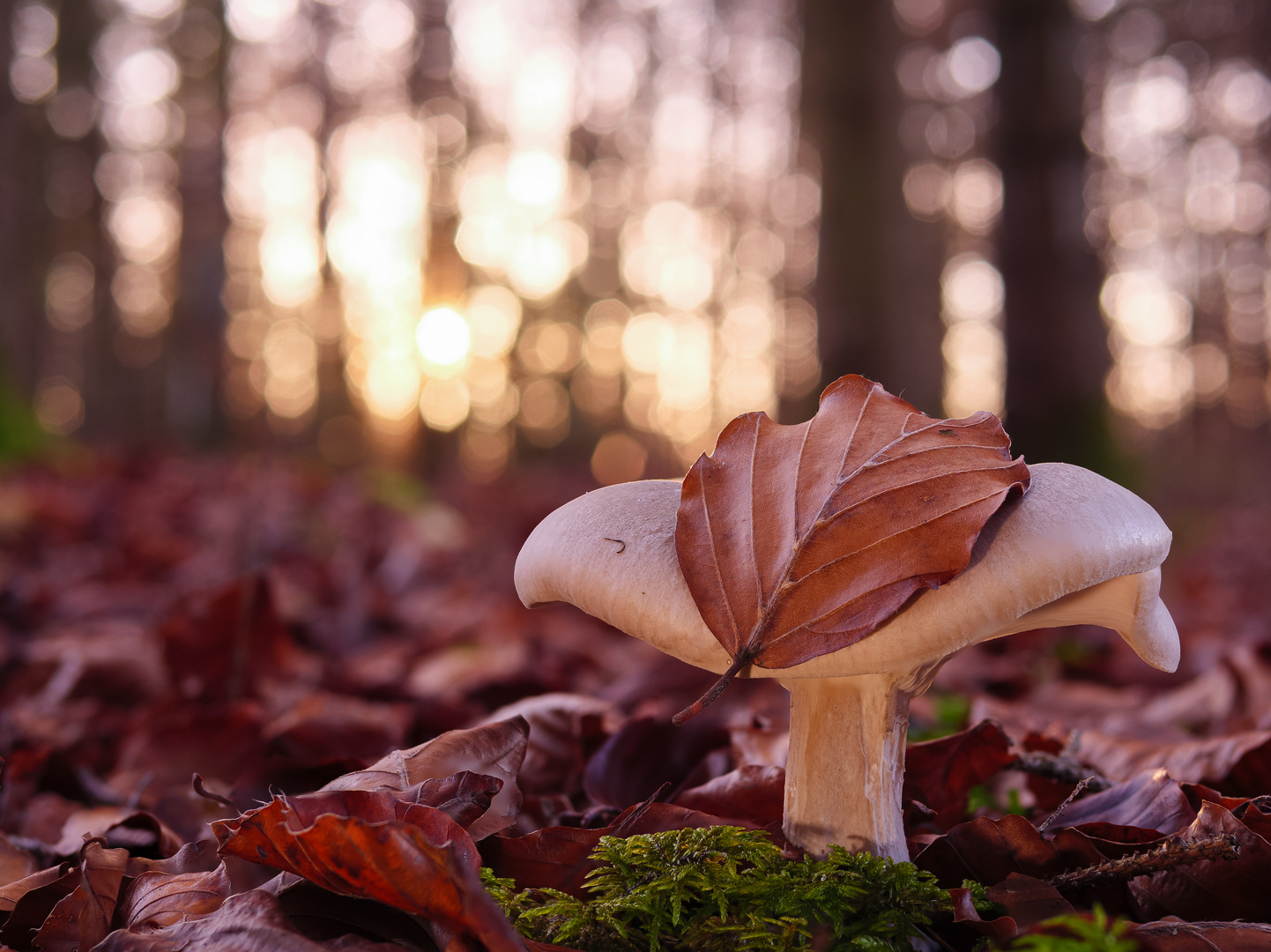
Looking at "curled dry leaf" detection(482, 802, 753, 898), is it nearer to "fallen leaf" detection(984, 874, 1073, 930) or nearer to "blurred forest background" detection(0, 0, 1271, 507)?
"fallen leaf" detection(984, 874, 1073, 930)

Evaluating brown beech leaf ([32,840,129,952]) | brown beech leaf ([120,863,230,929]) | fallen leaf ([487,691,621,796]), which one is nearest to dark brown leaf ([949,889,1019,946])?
fallen leaf ([487,691,621,796])

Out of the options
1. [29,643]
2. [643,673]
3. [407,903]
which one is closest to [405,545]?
[29,643]

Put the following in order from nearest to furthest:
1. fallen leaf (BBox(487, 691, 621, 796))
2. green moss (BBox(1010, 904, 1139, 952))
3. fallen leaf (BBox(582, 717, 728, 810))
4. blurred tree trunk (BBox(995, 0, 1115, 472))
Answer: green moss (BBox(1010, 904, 1139, 952))
fallen leaf (BBox(582, 717, 728, 810))
fallen leaf (BBox(487, 691, 621, 796))
blurred tree trunk (BBox(995, 0, 1115, 472))

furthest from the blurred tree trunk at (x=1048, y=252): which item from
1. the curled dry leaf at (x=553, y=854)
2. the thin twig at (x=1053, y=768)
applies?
the curled dry leaf at (x=553, y=854)

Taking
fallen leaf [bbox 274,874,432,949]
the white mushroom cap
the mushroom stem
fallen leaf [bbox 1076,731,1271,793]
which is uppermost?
the white mushroom cap

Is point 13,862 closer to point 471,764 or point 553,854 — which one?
point 471,764

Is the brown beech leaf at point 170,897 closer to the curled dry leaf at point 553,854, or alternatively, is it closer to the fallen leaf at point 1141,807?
the curled dry leaf at point 553,854

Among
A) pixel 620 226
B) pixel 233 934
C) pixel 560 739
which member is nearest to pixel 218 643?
pixel 560 739

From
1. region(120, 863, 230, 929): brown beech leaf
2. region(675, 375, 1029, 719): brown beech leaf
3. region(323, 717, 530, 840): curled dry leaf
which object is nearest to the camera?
region(675, 375, 1029, 719): brown beech leaf

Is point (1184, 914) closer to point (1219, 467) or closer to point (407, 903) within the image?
point (407, 903)
